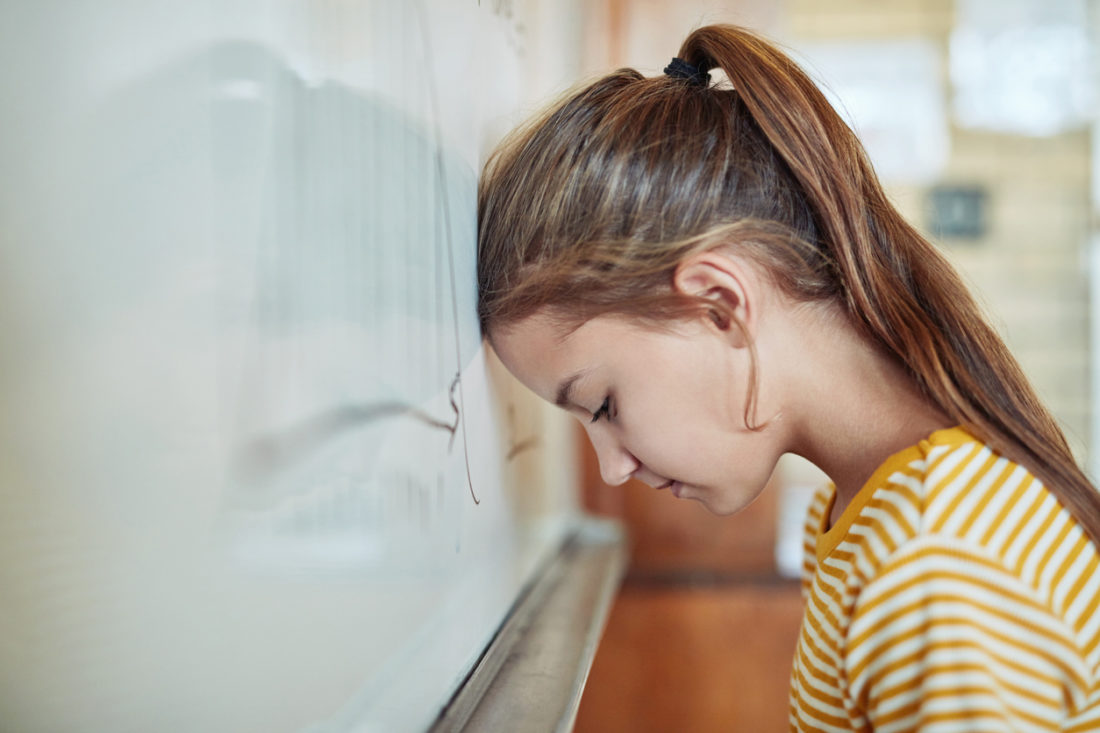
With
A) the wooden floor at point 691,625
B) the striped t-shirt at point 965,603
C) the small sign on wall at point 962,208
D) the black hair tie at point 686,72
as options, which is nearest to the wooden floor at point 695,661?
the wooden floor at point 691,625

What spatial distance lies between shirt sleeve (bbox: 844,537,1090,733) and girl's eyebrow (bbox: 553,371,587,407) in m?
0.25

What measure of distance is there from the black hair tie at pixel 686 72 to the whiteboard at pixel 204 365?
11.4 inches

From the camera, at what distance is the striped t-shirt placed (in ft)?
1.66

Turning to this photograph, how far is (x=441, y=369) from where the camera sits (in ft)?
1.83

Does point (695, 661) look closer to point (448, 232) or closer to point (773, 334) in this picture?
point (773, 334)

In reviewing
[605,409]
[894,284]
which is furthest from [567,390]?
[894,284]

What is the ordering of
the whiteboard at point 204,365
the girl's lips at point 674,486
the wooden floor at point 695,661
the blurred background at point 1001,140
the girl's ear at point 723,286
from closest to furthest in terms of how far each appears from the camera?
the whiteboard at point 204,365
the girl's ear at point 723,286
the girl's lips at point 674,486
the wooden floor at point 695,661
the blurred background at point 1001,140

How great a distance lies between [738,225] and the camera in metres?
0.62

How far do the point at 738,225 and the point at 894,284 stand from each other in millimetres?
140

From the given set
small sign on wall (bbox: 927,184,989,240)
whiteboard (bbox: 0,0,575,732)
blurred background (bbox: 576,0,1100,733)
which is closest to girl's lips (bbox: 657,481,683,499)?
whiteboard (bbox: 0,0,575,732)

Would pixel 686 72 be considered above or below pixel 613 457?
above

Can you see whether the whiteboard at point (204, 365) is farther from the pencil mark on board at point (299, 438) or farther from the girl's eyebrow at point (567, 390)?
the girl's eyebrow at point (567, 390)

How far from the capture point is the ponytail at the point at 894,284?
0.62 m

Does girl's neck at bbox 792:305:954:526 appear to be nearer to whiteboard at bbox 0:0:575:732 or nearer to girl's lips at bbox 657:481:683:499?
girl's lips at bbox 657:481:683:499
